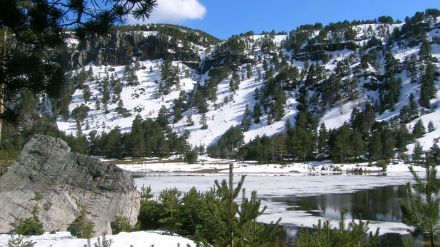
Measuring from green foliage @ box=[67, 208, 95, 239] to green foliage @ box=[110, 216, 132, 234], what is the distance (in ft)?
2.90

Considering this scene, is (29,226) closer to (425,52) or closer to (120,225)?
(120,225)

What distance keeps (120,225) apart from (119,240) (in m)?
2.24

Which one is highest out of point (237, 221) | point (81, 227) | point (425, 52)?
point (425, 52)

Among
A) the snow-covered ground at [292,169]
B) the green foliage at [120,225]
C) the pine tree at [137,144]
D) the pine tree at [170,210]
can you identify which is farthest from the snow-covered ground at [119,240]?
the pine tree at [137,144]

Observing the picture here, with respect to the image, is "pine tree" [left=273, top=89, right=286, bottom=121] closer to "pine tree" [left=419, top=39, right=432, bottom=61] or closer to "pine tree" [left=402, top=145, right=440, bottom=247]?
"pine tree" [left=419, top=39, right=432, bottom=61]

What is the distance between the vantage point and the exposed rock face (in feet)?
49.0

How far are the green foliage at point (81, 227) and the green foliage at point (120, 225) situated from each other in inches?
34.8

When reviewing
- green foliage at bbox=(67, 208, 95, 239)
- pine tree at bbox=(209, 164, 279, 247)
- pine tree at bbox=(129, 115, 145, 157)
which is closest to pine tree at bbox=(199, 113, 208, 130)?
pine tree at bbox=(129, 115, 145, 157)

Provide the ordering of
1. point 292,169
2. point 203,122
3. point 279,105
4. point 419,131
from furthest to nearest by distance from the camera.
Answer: point 203,122 → point 279,105 → point 419,131 → point 292,169

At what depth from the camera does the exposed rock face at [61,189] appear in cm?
1492

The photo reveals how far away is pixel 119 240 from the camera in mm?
12812

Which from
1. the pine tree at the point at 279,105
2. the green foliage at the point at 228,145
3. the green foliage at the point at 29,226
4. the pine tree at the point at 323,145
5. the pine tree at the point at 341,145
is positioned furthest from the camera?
the pine tree at the point at 279,105

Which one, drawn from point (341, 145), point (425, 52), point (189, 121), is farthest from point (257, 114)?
point (341, 145)

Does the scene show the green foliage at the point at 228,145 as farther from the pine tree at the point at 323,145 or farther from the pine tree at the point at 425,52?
the pine tree at the point at 425,52
